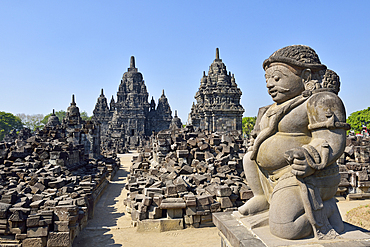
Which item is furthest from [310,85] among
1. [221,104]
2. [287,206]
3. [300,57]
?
[221,104]

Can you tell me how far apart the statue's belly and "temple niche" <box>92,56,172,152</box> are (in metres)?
39.4

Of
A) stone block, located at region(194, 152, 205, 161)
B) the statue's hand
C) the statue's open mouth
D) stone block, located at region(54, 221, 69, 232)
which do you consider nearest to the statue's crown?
the statue's open mouth

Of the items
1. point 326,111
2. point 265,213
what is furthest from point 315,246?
point 326,111

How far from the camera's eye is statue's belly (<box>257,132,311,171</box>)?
112 inches

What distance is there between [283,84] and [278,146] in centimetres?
65

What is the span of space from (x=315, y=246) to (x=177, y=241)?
136 inches

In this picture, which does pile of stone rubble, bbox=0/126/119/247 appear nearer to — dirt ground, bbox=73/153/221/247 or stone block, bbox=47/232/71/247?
stone block, bbox=47/232/71/247

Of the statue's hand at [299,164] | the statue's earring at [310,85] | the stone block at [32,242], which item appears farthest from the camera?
the stone block at [32,242]

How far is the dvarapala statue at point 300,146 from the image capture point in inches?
104

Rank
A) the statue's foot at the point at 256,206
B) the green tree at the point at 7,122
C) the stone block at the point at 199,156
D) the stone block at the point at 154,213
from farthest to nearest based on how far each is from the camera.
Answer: the green tree at the point at 7,122
the stone block at the point at 199,156
the stone block at the point at 154,213
the statue's foot at the point at 256,206

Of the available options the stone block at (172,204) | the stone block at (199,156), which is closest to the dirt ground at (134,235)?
the stone block at (172,204)

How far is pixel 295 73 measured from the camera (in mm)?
2930

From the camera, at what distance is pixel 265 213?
3168mm

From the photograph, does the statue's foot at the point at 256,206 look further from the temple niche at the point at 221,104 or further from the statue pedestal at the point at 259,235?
the temple niche at the point at 221,104
